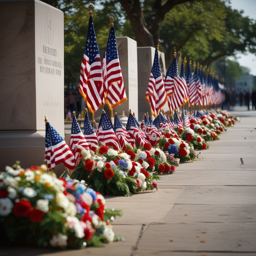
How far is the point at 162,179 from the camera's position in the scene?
9977 millimetres

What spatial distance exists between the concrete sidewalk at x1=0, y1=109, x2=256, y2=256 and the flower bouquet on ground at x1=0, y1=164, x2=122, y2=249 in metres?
0.13

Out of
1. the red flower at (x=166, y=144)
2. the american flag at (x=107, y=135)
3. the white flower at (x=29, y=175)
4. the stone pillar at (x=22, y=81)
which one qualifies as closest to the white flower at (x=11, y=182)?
the white flower at (x=29, y=175)

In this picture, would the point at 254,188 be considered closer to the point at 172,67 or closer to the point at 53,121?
the point at 53,121

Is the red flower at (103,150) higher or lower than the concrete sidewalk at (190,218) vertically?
higher

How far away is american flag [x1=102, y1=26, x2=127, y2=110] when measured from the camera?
37.2 feet

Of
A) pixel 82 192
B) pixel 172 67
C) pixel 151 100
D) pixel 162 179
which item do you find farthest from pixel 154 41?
pixel 82 192

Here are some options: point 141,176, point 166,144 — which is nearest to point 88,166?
point 141,176

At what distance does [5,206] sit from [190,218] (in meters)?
2.48

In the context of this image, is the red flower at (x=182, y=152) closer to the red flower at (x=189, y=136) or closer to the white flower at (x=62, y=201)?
the red flower at (x=189, y=136)

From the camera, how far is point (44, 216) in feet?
16.3

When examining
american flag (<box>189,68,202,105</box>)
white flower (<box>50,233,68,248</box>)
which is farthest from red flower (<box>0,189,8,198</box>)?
american flag (<box>189,68,202,105</box>)

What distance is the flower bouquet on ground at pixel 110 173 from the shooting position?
7.86 meters

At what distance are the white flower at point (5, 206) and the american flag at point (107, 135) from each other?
15.4ft

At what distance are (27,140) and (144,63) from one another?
1313cm
